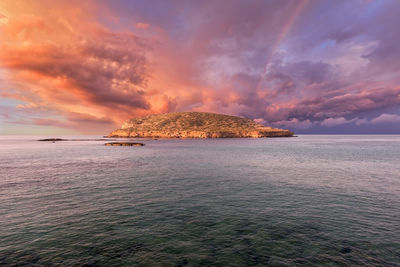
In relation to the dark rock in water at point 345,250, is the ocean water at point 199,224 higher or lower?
higher

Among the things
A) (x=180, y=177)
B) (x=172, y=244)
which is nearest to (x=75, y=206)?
(x=172, y=244)

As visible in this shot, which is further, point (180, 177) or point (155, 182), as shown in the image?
point (180, 177)

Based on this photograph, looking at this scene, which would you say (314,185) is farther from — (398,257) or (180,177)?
(180,177)

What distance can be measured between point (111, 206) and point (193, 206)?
295 inches

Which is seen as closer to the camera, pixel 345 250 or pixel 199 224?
Result: pixel 345 250

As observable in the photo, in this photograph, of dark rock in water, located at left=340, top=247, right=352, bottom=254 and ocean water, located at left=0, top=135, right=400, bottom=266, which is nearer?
ocean water, located at left=0, top=135, right=400, bottom=266

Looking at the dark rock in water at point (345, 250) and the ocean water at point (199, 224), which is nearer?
the ocean water at point (199, 224)

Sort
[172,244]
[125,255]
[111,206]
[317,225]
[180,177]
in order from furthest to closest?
1. [180,177]
2. [111,206]
3. [317,225]
4. [172,244]
5. [125,255]

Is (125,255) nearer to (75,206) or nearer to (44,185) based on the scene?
(75,206)

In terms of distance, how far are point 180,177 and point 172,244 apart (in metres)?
19.5

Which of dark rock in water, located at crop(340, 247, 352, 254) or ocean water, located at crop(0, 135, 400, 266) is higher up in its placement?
ocean water, located at crop(0, 135, 400, 266)

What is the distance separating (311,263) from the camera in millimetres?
9812

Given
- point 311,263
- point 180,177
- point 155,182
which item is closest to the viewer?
point 311,263

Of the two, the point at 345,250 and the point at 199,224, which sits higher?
the point at 199,224
